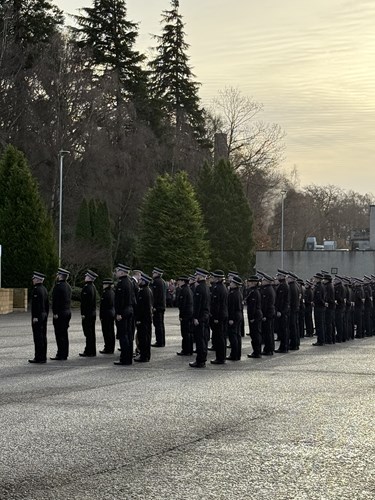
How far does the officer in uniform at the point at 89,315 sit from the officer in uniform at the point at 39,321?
49.9 inches

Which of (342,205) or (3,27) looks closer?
(3,27)

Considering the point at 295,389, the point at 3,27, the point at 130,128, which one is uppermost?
the point at 3,27

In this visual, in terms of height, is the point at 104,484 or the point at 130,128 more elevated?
the point at 130,128

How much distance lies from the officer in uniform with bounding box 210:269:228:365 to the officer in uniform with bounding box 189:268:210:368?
314mm

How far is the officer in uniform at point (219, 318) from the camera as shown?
59.3ft

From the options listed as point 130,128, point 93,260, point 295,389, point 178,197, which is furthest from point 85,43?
point 295,389

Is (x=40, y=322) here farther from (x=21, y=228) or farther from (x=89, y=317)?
(x=21, y=228)

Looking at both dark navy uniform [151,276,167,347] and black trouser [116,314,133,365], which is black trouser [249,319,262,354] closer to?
dark navy uniform [151,276,167,347]

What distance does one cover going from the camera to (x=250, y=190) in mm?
77312

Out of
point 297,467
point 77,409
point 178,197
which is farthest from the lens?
point 178,197

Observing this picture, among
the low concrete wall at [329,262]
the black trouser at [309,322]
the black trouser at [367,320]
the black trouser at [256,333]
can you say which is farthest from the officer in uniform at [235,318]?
the low concrete wall at [329,262]

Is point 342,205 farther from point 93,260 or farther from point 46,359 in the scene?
point 46,359

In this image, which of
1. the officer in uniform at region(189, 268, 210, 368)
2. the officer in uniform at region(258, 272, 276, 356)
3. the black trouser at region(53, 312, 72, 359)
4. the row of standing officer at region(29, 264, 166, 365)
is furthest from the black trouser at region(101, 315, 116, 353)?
the officer in uniform at region(258, 272, 276, 356)

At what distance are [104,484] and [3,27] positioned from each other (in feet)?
159
